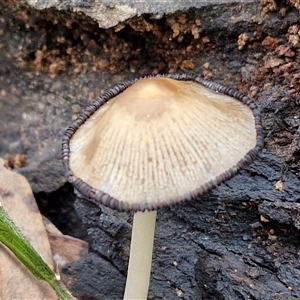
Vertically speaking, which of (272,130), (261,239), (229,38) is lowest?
(261,239)

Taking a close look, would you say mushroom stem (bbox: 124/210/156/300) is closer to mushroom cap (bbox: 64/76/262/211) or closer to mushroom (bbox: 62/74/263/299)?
mushroom (bbox: 62/74/263/299)

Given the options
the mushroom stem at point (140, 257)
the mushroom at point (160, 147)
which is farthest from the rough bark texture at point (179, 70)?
the mushroom at point (160, 147)

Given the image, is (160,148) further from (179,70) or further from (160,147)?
(179,70)

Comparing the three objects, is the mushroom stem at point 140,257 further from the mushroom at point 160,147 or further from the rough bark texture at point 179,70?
the rough bark texture at point 179,70

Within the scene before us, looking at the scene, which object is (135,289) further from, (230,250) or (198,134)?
(198,134)

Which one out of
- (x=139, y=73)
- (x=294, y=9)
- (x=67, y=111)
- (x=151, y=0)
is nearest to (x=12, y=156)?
(x=67, y=111)

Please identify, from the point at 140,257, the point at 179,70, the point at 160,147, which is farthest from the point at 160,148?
the point at 179,70
